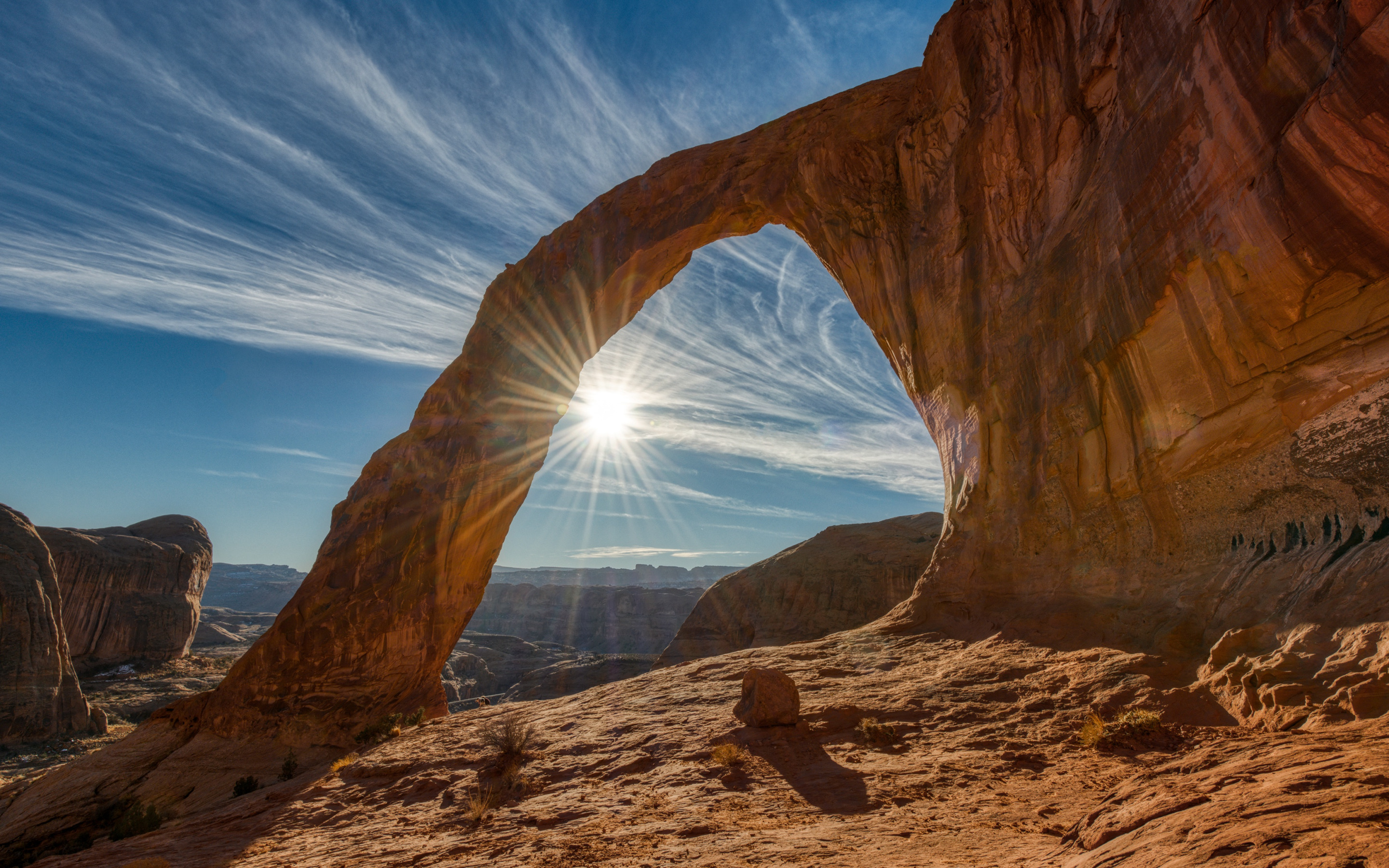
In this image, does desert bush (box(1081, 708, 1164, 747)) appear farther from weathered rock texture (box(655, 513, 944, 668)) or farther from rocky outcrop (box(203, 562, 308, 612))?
rocky outcrop (box(203, 562, 308, 612))

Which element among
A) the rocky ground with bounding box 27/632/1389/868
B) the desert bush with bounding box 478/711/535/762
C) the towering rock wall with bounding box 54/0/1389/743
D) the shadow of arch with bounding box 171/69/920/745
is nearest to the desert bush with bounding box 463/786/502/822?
the rocky ground with bounding box 27/632/1389/868

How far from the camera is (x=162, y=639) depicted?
158 ft

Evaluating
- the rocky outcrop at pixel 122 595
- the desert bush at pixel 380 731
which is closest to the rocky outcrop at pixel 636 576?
the rocky outcrop at pixel 122 595

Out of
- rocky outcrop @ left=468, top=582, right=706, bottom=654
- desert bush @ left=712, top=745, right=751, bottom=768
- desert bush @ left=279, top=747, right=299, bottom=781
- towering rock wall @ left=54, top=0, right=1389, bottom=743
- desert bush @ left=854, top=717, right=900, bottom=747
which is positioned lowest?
rocky outcrop @ left=468, top=582, right=706, bottom=654

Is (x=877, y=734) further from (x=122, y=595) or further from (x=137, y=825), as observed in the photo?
(x=122, y=595)

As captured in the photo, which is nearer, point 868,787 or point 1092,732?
point 868,787

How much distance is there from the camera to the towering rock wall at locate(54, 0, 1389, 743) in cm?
732

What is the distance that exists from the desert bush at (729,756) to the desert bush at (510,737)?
3739mm

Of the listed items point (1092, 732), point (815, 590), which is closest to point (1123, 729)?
point (1092, 732)

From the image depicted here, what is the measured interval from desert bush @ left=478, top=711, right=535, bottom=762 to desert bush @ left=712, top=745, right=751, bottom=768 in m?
3.74

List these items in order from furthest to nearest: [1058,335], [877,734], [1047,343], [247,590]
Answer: [247,590] → [1047,343] → [1058,335] → [877,734]

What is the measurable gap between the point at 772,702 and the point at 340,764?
9.17 metres

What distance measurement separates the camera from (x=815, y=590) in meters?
37.5

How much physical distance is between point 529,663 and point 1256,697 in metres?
63.6
